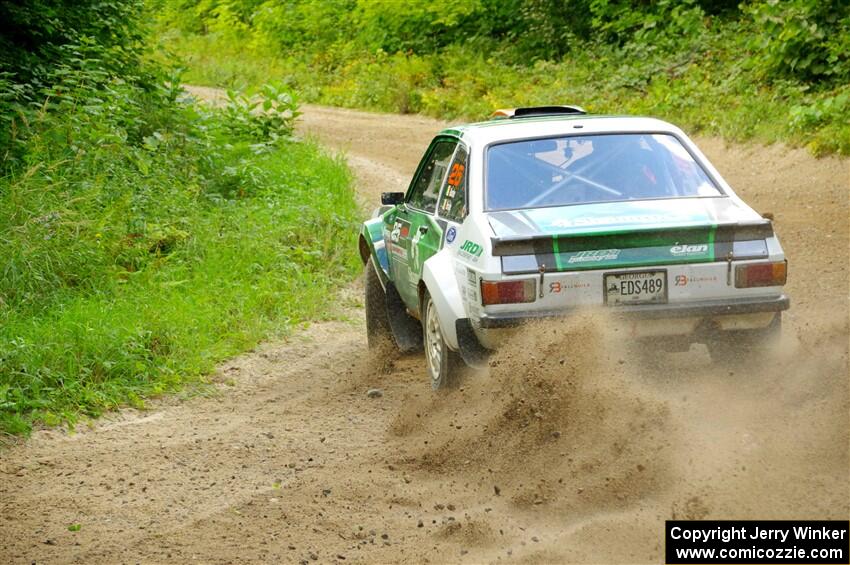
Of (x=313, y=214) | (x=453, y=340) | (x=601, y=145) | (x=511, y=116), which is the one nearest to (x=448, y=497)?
(x=453, y=340)

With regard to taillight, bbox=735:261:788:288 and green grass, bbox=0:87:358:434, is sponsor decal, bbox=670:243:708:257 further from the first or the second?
green grass, bbox=0:87:358:434

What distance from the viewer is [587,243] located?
5715 mm

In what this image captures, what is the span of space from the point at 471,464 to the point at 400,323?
8.16ft

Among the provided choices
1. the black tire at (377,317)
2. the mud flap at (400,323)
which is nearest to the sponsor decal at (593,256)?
the mud flap at (400,323)

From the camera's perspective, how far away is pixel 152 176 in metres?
11.8

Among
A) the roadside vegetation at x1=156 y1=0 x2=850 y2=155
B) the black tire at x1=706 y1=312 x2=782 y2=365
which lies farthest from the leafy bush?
the black tire at x1=706 y1=312 x2=782 y2=365

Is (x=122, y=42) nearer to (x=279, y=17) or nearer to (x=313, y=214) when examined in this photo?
(x=313, y=214)

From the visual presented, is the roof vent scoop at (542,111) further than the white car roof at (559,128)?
Yes

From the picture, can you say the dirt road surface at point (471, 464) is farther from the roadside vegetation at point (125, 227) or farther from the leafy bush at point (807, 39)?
the leafy bush at point (807, 39)

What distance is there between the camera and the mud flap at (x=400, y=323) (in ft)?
25.8

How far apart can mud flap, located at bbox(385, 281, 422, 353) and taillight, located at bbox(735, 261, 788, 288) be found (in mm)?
2672

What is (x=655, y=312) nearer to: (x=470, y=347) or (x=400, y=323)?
(x=470, y=347)

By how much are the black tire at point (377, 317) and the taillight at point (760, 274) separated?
3014 millimetres

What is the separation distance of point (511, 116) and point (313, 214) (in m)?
4.67
